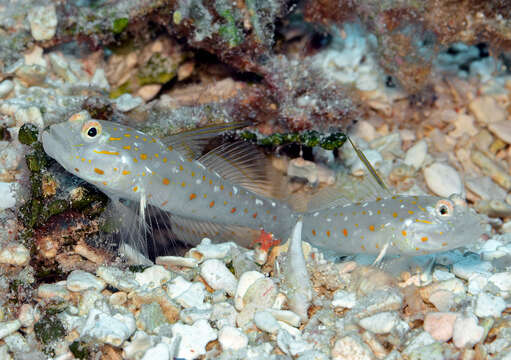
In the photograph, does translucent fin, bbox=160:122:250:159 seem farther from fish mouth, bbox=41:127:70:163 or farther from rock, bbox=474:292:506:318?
rock, bbox=474:292:506:318

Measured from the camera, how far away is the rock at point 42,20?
3900 mm

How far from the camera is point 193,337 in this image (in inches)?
93.4

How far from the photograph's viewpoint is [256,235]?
3613 mm

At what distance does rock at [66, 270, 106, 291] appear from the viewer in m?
2.63

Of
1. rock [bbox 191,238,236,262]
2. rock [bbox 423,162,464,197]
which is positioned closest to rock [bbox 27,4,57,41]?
rock [bbox 191,238,236,262]

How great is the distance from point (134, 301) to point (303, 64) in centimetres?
244

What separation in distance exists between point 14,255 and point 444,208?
2606 mm

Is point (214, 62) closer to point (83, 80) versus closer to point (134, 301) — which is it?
point (83, 80)

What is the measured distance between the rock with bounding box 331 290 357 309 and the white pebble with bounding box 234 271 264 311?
0.45m

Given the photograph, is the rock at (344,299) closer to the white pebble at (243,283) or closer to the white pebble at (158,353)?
the white pebble at (243,283)

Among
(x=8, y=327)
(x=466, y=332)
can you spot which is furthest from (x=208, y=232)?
(x=466, y=332)

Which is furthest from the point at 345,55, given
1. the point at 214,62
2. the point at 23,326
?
the point at 23,326

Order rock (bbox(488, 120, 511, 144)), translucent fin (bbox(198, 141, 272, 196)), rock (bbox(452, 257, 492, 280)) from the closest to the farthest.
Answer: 1. rock (bbox(452, 257, 492, 280))
2. translucent fin (bbox(198, 141, 272, 196))
3. rock (bbox(488, 120, 511, 144))

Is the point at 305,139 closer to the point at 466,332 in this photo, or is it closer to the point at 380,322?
the point at 380,322
